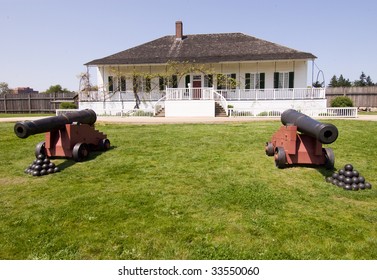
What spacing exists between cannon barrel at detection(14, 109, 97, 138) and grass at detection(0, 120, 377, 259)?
0.93 meters

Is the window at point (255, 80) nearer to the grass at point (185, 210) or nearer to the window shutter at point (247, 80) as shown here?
the window shutter at point (247, 80)

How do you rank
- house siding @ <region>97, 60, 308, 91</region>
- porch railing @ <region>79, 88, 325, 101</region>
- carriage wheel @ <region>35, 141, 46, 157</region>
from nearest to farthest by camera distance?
1. carriage wheel @ <region>35, 141, 46, 157</region>
2. porch railing @ <region>79, 88, 325, 101</region>
3. house siding @ <region>97, 60, 308, 91</region>

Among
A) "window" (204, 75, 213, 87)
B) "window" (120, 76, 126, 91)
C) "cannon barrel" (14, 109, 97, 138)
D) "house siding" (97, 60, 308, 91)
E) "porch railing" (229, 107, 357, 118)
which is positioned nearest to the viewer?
"cannon barrel" (14, 109, 97, 138)

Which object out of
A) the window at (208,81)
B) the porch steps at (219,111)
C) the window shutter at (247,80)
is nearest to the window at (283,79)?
the window shutter at (247,80)

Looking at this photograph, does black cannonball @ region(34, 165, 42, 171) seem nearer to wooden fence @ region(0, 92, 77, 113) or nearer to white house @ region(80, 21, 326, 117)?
white house @ region(80, 21, 326, 117)

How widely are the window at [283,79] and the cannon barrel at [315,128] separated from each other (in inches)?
875

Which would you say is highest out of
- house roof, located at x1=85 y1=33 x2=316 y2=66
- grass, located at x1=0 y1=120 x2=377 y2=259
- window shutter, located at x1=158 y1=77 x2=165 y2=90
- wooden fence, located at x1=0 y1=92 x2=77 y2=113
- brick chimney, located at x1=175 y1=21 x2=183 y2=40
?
brick chimney, located at x1=175 y1=21 x2=183 y2=40

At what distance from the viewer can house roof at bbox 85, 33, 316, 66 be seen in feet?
91.4

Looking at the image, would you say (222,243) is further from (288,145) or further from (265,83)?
(265,83)

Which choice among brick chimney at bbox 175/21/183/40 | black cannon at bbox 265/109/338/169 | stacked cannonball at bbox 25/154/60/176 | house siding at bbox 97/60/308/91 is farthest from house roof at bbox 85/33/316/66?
stacked cannonball at bbox 25/154/60/176

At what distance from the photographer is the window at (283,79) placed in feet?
92.7

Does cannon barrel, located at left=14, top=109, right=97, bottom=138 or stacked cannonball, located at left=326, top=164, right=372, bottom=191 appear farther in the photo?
cannon barrel, located at left=14, top=109, right=97, bottom=138

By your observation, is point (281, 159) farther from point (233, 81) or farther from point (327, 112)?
point (233, 81)
